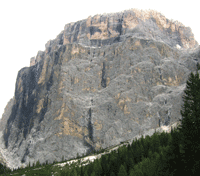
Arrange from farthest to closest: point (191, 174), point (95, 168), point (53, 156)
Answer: point (53, 156), point (95, 168), point (191, 174)

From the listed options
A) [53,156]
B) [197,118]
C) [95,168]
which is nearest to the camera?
[197,118]

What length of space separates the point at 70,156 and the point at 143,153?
97.7m

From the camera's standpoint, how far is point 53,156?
7515 inches

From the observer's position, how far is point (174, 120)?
192 metres

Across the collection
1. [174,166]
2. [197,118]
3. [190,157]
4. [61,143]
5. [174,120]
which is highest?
[197,118]

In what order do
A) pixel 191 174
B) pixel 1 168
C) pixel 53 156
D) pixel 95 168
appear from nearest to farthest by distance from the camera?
Answer: 1. pixel 191 174
2. pixel 95 168
3. pixel 1 168
4. pixel 53 156

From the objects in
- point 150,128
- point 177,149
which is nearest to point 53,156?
point 150,128

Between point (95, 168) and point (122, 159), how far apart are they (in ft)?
48.3

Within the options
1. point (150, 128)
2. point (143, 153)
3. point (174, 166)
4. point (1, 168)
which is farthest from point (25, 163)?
point (174, 166)

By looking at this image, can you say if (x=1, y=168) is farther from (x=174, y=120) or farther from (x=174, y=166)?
(x=174, y=166)

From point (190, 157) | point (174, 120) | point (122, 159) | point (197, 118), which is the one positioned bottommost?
point (174, 120)

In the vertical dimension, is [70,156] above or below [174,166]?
below

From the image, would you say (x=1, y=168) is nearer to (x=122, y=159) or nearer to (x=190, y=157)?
(x=122, y=159)

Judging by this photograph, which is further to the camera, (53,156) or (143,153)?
(53,156)
